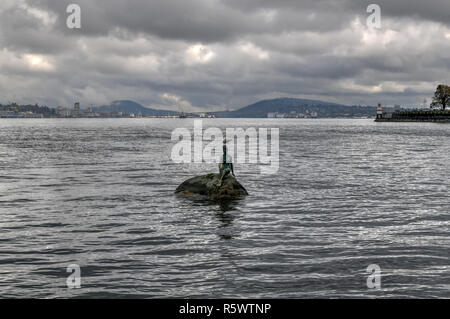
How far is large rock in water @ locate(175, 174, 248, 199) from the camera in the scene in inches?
1071

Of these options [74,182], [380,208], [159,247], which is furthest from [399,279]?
[74,182]

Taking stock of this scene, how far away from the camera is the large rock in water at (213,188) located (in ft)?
89.2

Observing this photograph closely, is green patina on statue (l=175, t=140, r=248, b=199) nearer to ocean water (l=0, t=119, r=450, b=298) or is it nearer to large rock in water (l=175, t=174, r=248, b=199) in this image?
large rock in water (l=175, t=174, r=248, b=199)

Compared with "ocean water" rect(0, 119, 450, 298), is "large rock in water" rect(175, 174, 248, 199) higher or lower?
higher

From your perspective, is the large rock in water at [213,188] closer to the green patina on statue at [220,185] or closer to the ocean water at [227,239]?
the green patina on statue at [220,185]

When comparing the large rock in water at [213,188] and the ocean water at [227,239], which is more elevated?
the large rock in water at [213,188]

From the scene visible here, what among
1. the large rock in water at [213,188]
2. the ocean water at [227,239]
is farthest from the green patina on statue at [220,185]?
the ocean water at [227,239]

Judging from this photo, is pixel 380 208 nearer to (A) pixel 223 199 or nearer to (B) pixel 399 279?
(A) pixel 223 199

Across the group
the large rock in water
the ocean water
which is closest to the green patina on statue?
the large rock in water

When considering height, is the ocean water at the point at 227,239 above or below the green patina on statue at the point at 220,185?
below

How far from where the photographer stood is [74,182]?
34.8 meters

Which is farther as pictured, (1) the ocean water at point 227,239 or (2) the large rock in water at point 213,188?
(2) the large rock in water at point 213,188

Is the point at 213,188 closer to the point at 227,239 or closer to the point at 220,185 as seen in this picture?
the point at 220,185

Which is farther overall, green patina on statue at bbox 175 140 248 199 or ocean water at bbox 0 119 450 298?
green patina on statue at bbox 175 140 248 199
